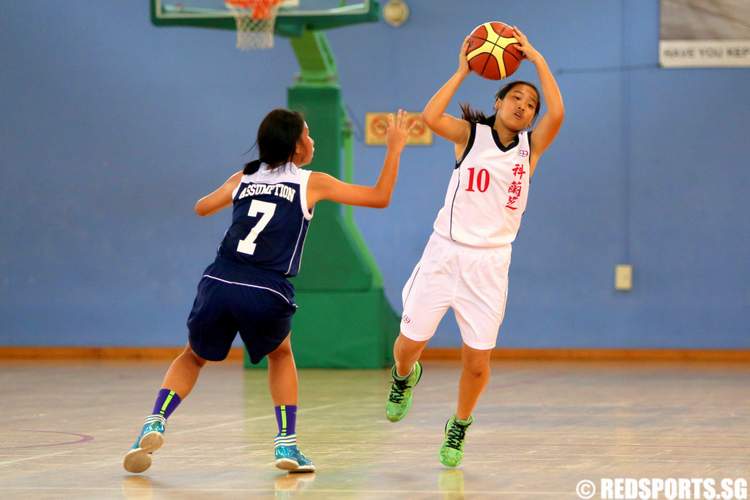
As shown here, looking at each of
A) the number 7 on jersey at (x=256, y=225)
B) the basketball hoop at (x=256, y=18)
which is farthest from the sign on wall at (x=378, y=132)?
the number 7 on jersey at (x=256, y=225)

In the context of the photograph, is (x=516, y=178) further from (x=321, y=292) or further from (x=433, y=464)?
(x=321, y=292)

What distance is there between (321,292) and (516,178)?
581cm

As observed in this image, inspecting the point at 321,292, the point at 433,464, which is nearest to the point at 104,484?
the point at 433,464

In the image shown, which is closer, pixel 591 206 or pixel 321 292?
pixel 321 292

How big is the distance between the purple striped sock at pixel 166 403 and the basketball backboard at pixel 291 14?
588cm

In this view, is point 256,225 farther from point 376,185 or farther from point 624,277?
point 624,277

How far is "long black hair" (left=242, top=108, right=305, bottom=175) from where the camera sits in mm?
4465

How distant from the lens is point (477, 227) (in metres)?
4.73

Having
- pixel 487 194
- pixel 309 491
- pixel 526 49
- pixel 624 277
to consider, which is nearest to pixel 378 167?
pixel 624 277

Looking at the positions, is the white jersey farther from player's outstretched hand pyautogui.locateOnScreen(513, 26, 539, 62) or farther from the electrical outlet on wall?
the electrical outlet on wall

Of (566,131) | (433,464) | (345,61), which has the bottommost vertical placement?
(433,464)

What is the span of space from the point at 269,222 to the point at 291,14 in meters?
5.72

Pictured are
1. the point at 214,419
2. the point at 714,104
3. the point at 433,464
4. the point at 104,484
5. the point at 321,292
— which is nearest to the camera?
the point at 104,484

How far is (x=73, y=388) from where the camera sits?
27.3 feet
